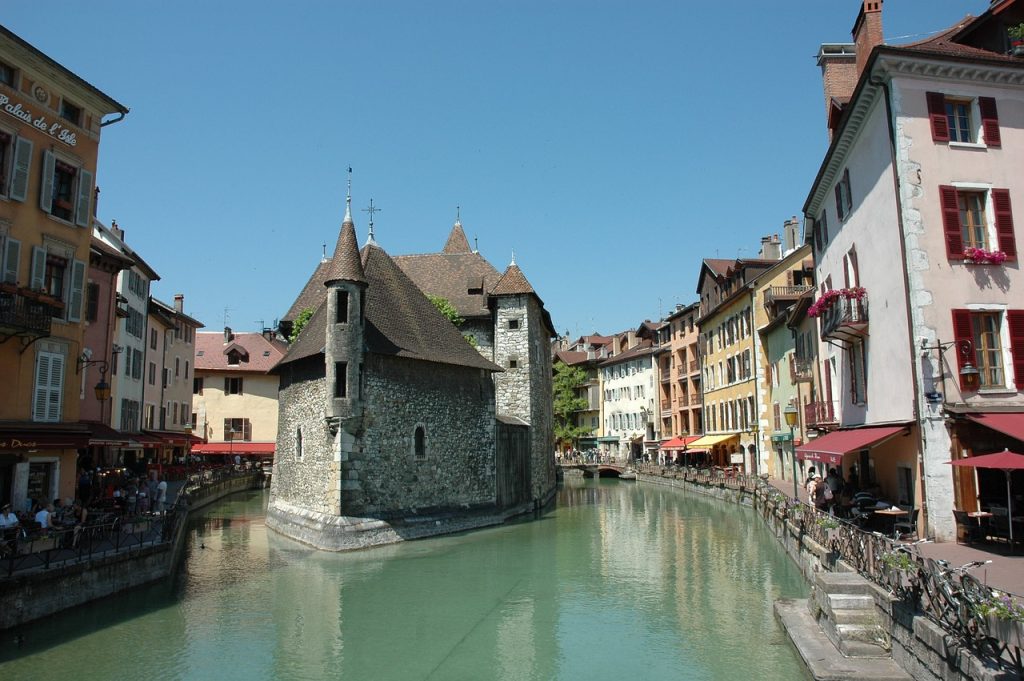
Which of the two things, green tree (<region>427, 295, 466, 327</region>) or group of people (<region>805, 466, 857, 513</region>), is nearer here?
group of people (<region>805, 466, 857, 513</region>)

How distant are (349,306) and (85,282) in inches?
291

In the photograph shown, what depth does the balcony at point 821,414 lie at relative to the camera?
22578mm

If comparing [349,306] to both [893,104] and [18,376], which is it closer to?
[18,376]

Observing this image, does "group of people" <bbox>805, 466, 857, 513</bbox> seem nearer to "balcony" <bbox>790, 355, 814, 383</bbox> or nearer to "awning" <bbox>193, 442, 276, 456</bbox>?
"balcony" <bbox>790, 355, 814, 383</bbox>

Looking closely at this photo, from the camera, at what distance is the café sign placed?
16.3 m

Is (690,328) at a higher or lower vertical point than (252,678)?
higher

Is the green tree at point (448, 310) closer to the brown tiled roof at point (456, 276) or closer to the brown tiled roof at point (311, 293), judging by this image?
the brown tiled roof at point (456, 276)

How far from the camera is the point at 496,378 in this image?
34.6 m

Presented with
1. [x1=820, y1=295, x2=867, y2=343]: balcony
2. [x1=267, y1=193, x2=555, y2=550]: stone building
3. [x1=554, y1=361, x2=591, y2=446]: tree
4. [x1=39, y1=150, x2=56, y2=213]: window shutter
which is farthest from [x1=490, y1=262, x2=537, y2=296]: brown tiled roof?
[x1=554, y1=361, x2=591, y2=446]: tree

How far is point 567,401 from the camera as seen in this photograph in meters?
70.4

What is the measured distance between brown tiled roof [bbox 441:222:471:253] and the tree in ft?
92.5

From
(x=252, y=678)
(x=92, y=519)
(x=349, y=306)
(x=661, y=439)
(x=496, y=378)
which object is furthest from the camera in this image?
(x=661, y=439)

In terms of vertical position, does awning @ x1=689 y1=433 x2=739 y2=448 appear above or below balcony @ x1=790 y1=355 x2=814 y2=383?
below

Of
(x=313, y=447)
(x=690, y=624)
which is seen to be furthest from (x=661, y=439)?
(x=690, y=624)
